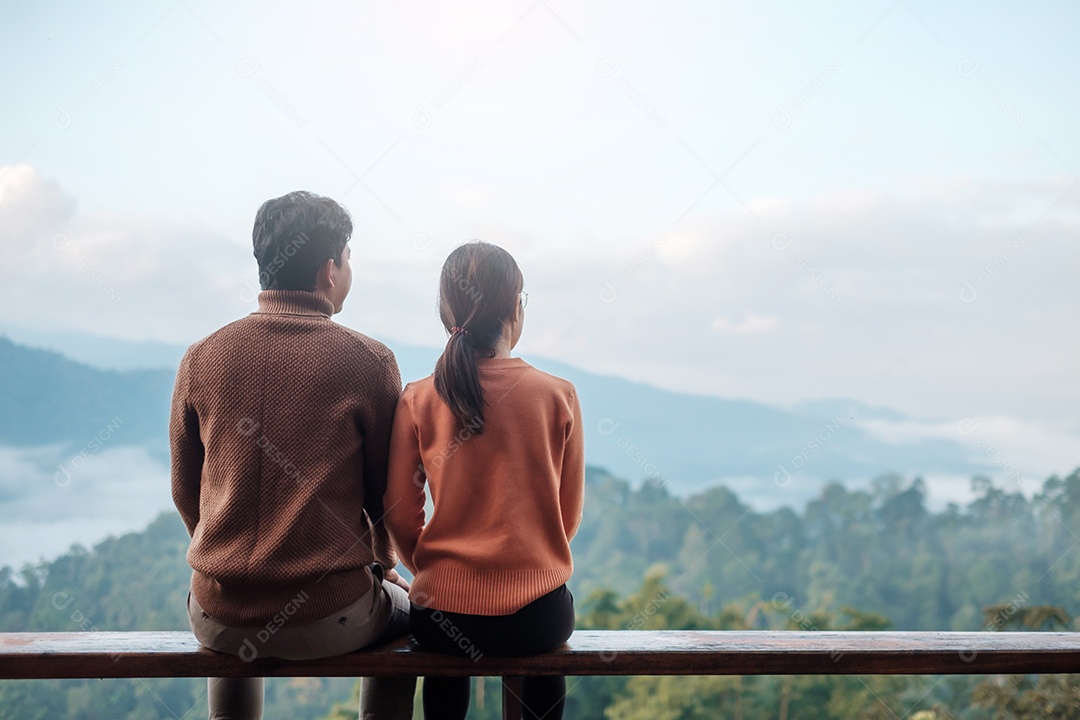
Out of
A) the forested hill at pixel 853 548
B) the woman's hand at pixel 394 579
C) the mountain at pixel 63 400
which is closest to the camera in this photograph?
the woman's hand at pixel 394 579

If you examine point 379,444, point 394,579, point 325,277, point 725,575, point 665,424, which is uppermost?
point 665,424

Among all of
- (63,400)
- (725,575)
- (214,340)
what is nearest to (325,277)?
(214,340)

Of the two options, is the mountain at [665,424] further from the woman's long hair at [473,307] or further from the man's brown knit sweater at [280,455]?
the man's brown knit sweater at [280,455]

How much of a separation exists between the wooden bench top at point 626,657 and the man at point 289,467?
5 centimetres

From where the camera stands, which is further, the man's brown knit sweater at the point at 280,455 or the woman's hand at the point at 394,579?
the woman's hand at the point at 394,579

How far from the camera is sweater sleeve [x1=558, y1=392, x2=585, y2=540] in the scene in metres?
1.55

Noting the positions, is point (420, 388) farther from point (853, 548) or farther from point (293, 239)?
point (853, 548)

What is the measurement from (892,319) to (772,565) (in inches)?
142

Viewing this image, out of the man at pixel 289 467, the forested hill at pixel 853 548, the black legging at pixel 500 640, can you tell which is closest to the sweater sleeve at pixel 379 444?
the man at pixel 289 467

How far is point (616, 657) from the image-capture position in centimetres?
153

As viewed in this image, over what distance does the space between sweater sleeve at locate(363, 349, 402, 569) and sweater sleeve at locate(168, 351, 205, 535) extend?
31 cm

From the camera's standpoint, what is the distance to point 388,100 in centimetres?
465

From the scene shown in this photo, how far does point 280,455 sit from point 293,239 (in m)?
0.39

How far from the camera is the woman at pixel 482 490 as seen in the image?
4.71 feet
